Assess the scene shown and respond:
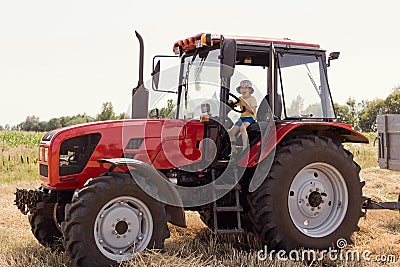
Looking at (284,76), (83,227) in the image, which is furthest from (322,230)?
(83,227)

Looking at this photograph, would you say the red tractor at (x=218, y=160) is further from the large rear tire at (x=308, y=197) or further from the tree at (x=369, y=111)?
the tree at (x=369, y=111)

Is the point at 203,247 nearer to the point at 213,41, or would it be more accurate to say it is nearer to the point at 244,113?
the point at 244,113

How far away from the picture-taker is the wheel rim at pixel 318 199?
661 cm

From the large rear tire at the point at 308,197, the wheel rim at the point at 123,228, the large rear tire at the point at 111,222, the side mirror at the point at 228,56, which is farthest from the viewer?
the large rear tire at the point at 308,197

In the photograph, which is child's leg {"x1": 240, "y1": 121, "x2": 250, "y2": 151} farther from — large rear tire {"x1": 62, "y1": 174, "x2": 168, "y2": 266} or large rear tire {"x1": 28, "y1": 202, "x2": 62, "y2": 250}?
large rear tire {"x1": 28, "y1": 202, "x2": 62, "y2": 250}

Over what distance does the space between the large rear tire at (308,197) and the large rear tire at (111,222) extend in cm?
126

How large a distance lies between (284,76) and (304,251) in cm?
213

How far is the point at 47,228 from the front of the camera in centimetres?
662

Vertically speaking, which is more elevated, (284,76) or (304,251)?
(284,76)

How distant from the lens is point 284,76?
22.1ft

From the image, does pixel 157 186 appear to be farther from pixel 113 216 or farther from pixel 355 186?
pixel 355 186

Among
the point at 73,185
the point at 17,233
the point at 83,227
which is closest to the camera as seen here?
the point at 83,227

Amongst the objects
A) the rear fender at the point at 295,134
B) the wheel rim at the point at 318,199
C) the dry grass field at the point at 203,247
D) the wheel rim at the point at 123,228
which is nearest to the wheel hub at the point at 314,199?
the wheel rim at the point at 318,199

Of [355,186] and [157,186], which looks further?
[355,186]
